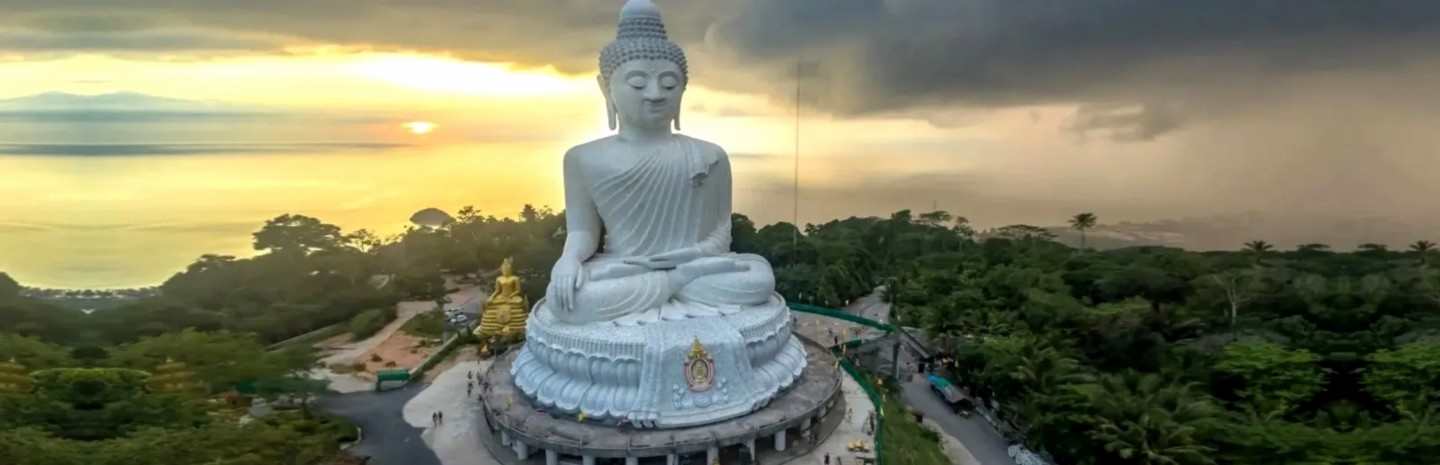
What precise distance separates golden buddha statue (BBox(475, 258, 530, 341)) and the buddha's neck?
7850 mm

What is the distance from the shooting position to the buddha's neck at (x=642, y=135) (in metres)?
16.8

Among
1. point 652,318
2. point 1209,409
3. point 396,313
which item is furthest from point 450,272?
point 1209,409

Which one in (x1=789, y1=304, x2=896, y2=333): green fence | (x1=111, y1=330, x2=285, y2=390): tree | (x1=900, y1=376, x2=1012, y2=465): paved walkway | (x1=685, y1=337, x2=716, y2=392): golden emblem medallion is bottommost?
(x1=900, y1=376, x2=1012, y2=465): paved walkway

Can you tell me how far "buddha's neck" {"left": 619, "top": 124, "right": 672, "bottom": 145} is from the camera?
16750 millimetres

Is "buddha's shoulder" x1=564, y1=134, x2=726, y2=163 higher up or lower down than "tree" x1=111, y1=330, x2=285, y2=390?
higher up

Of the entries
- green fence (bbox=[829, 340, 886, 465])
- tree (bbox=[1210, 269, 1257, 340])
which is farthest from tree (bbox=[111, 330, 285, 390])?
tree (bbox=[1210, 269, 1257, 340])

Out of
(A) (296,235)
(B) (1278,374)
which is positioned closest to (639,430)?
(B) (1278,374)

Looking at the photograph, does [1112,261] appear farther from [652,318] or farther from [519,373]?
[519,373]

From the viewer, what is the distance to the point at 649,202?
16797mm

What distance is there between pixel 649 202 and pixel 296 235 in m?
22.7

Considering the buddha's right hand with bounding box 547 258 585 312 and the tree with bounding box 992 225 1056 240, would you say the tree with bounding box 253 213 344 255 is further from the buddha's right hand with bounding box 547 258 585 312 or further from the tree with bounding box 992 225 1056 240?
the tree with bounding box 992 225 1056 240

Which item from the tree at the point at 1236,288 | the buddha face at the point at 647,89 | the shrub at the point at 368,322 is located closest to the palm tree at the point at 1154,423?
the tree at the point at 1236,288

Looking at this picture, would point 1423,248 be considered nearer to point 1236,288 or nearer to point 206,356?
point 1236,288

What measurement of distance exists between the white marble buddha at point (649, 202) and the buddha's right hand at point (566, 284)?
0.05 m
